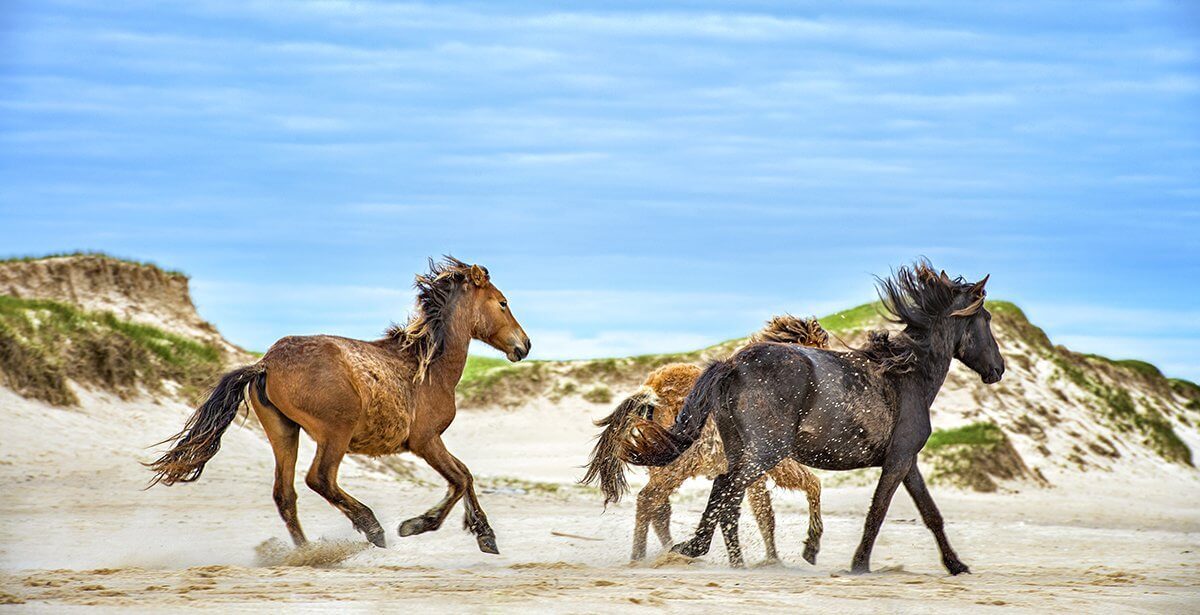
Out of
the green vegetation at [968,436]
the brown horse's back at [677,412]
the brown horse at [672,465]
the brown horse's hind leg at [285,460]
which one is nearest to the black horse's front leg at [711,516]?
the brown horse's back at [677,412]

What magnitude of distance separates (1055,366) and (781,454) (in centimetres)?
1934

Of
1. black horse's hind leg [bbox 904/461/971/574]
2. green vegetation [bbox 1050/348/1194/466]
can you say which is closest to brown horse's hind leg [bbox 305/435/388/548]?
black horse's hind leg [bbox 904/461/971/574]

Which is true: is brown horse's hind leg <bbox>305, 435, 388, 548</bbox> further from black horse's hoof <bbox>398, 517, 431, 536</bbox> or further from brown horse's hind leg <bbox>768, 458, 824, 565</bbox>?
brown horse's hind leg <bbox>768, 458, 824, 565</bbox>

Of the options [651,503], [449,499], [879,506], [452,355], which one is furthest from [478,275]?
[879,506]

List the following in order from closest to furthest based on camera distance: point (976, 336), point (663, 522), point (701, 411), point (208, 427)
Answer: point (701, 411)
point (208, 427)
point (976, 336)
point (663, 522)

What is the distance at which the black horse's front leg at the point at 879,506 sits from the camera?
9.16 metres

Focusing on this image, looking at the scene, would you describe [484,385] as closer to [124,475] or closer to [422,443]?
[124,475]

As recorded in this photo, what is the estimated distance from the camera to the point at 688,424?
30.0 feet

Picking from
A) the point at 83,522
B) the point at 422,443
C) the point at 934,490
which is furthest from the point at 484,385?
the point at 422,443

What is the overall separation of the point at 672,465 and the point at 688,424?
1.12 m

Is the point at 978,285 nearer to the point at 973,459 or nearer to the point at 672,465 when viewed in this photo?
the point at 672,465

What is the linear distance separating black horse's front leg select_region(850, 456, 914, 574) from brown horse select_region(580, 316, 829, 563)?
1.14 metres

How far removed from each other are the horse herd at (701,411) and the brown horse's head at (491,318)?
0.22 m

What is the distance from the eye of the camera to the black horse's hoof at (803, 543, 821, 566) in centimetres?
1057
